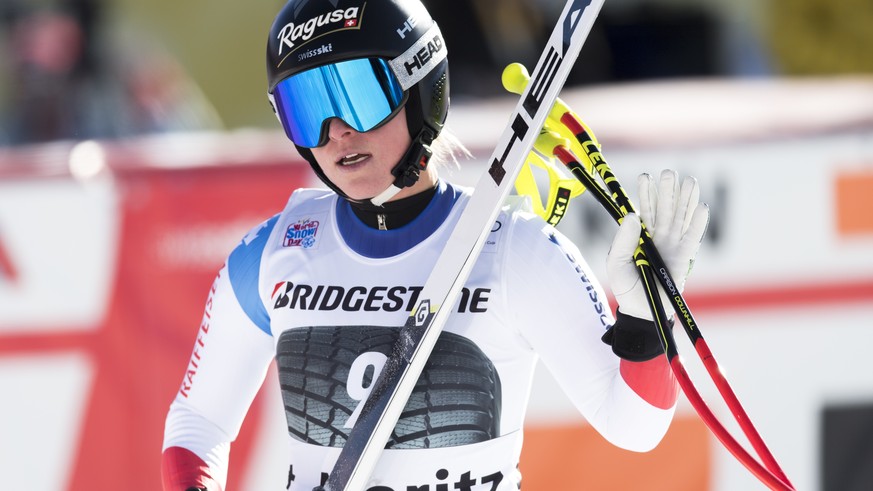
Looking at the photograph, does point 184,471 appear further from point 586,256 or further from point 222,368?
point 586,256

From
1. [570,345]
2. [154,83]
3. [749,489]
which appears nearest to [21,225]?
[570,345]

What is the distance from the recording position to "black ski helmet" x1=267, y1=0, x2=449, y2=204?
2.30 meters

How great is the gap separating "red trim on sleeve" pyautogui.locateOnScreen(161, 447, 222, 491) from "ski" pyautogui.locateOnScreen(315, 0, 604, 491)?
1.02ft

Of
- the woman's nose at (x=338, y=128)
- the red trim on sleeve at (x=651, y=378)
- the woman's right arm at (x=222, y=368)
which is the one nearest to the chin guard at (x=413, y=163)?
the woman's nose at (x=338, y=128)

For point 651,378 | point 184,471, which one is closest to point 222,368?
point 184,471

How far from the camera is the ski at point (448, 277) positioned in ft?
7.32

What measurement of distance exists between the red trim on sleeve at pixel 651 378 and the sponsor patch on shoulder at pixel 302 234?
694 millimetres

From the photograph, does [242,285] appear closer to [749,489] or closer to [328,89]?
[328,89]

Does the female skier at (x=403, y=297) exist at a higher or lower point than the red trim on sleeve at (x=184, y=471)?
higher

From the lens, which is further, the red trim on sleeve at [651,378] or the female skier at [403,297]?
the female skier at [403,297]

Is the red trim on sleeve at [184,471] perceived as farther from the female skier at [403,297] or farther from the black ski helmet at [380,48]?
the black ski helmet at [380,48]

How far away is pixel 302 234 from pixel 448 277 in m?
0.40

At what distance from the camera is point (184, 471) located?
2449 mm

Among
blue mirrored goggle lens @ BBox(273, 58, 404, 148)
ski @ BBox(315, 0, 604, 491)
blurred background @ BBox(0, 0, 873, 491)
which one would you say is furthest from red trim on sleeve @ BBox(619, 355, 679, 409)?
blurred background @ BBox(0, 0, 873, 491)
